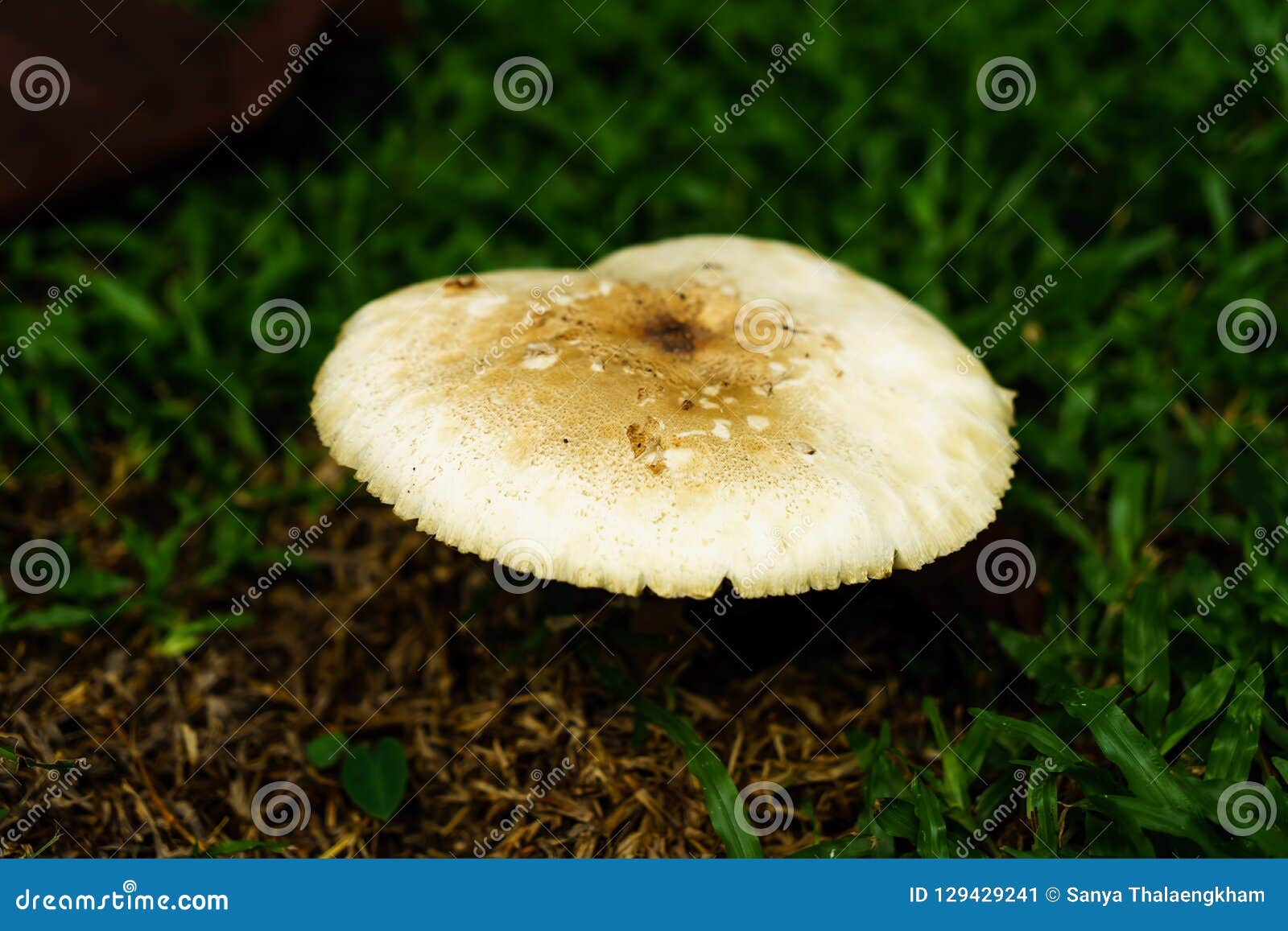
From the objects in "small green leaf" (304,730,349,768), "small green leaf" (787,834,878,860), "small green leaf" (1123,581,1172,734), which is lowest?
"small green leaf" (304,730,349,768)

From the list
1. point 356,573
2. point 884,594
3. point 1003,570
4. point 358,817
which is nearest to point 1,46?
point 356,573

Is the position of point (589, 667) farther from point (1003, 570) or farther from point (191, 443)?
point (191, 443)
